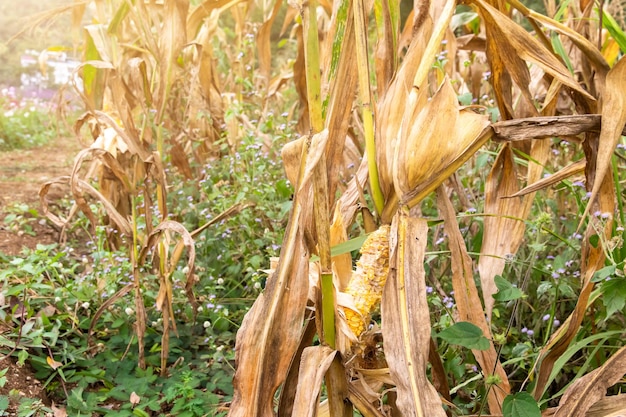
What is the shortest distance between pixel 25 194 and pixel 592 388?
3354 mm

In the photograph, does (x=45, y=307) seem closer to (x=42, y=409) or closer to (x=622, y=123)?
(x=42, y=409)

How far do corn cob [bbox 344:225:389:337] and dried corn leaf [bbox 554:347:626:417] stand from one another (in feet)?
1.18

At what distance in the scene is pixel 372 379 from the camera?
1.07 meters

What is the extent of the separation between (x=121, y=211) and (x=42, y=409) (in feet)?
3.39

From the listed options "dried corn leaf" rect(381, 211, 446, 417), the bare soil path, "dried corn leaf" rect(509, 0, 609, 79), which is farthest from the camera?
the bare soil path

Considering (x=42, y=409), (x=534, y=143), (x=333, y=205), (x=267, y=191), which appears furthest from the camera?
(x=267, y=191)

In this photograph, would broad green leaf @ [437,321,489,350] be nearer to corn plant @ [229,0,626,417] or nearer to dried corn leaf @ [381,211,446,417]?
corn plant @ [229,0,626,417]

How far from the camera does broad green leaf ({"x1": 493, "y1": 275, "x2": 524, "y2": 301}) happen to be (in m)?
1.09

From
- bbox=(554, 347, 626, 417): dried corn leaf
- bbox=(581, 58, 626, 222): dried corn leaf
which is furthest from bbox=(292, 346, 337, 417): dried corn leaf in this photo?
bbox=(581, 58, 626, 222): dried corn leaf

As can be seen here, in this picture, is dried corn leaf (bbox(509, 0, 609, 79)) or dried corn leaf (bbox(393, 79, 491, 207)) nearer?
dried corn leaf (bbox(393, 79, 491, 207))

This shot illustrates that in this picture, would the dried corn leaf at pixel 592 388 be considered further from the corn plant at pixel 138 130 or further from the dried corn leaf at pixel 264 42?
the dried corn leaf at pixel 264 42

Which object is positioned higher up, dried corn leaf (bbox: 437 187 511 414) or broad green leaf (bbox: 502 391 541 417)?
dried corn leaf (bbox: 437 187 511 414)

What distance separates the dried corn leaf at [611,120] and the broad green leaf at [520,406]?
329mm

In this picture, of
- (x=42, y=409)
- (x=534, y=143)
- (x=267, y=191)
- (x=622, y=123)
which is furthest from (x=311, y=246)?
(x=267, y=191)
